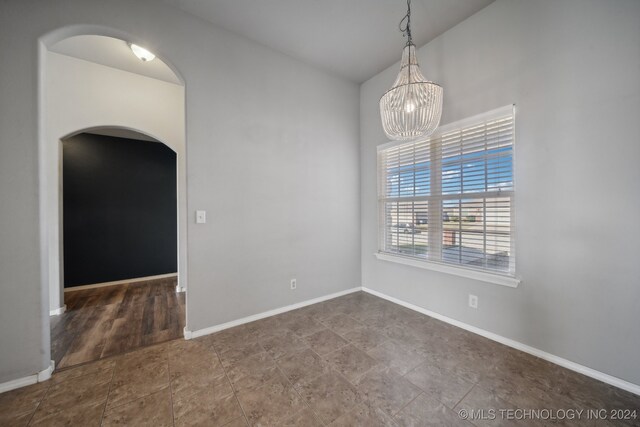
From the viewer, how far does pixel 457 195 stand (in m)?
2.46

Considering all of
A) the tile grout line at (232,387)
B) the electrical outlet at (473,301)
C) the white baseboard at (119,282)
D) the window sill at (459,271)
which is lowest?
the white baseboard at (119,282)

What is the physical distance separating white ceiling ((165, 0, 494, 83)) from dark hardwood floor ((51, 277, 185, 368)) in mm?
3207

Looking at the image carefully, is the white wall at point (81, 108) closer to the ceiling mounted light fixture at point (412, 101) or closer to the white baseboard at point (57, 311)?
the white baseboard at point (57, 311)

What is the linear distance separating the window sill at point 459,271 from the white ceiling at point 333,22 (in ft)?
8.25

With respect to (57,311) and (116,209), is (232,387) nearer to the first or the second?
(57,311)

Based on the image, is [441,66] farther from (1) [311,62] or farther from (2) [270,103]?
(2) [270,103]

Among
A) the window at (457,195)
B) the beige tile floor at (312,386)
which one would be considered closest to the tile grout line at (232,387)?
the beige tile floor at (312,386)

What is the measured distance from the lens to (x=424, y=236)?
281 centimetres

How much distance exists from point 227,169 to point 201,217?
1.86 feet

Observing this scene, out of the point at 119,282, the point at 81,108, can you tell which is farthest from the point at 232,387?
the point at 119,282

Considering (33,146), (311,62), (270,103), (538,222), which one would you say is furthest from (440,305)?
(33,146)

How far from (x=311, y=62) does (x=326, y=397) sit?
3.52 m

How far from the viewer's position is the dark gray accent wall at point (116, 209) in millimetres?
3928

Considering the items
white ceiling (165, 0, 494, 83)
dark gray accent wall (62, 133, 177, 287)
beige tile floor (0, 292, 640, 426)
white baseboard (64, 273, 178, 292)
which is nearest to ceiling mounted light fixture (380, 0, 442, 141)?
white ceiling (165, 0, 494, 83)
